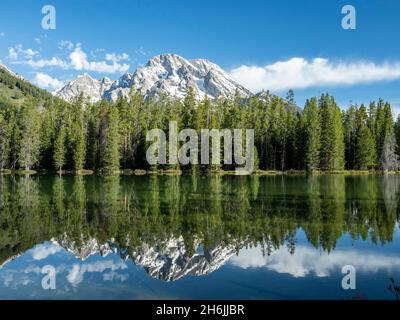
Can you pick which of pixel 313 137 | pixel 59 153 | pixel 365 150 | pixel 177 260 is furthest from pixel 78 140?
pixel 177 260

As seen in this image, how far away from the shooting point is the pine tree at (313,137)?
94.2 metres

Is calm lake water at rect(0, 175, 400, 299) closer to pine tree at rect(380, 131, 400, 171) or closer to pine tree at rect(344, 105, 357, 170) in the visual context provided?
pine tree at rect(380, 131, 400, 171)

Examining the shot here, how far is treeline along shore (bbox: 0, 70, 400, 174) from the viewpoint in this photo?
95250mm

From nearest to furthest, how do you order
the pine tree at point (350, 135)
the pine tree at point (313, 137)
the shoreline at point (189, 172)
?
the shoreline at point (189, 172), the pine tree at point (313, 137), the pine tree at point (350, 135)

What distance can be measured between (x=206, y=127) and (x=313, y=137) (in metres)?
24.4

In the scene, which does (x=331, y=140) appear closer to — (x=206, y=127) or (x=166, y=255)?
(x=206, y=127)

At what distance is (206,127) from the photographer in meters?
98.1

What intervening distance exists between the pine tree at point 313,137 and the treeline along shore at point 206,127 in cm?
22

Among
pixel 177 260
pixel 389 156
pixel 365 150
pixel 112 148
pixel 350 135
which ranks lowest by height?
pixel 177 260

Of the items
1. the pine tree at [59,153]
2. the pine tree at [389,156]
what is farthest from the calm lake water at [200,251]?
the pine tree at [389,156]

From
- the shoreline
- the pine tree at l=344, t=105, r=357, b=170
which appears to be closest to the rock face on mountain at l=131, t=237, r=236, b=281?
the shoreline

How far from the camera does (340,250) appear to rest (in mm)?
16812

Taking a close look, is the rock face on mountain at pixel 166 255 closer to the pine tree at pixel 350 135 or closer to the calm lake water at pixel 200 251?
the calm lake water at pixel 200 251
